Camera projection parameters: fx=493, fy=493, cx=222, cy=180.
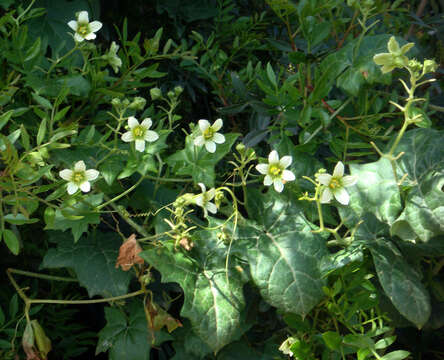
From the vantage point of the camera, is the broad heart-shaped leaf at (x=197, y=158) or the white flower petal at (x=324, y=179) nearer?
the white flower petal at (x=324, y=179)

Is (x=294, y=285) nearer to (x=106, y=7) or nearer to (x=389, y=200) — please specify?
(x=389, y=200)

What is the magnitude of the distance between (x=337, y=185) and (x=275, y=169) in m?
0.12

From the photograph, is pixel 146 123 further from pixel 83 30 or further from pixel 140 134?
pixel 83 30

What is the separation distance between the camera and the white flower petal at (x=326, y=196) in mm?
866

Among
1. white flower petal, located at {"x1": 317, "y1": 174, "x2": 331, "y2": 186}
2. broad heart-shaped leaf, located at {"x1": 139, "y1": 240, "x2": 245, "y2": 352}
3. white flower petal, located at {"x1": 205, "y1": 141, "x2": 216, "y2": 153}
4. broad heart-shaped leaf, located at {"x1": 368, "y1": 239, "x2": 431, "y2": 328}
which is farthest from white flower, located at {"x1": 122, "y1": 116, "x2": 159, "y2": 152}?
broad heart-shaped leaf, located at {"x1": 368, "y1": 239, "x2": 431, "y2": 328}

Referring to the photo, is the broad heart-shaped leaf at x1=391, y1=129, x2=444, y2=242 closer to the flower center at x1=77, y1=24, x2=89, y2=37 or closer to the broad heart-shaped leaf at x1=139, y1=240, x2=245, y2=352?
the broad heart-shaped leaf at x1=139, y1=240, x2=245, y2=352

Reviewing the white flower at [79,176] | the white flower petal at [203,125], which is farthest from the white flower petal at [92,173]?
the white flower petal at [203,125]

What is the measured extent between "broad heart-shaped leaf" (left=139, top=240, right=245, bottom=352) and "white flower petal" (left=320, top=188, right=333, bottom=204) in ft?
0.74

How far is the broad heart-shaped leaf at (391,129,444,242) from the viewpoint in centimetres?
86

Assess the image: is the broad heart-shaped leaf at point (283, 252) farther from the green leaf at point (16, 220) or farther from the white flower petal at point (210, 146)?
the green leaf at point (16, 220)

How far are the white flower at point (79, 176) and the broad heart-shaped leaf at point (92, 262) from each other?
19 centimetres

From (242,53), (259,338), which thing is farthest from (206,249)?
(242,53)

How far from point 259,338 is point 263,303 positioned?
181 mm

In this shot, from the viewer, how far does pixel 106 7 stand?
1454mm
